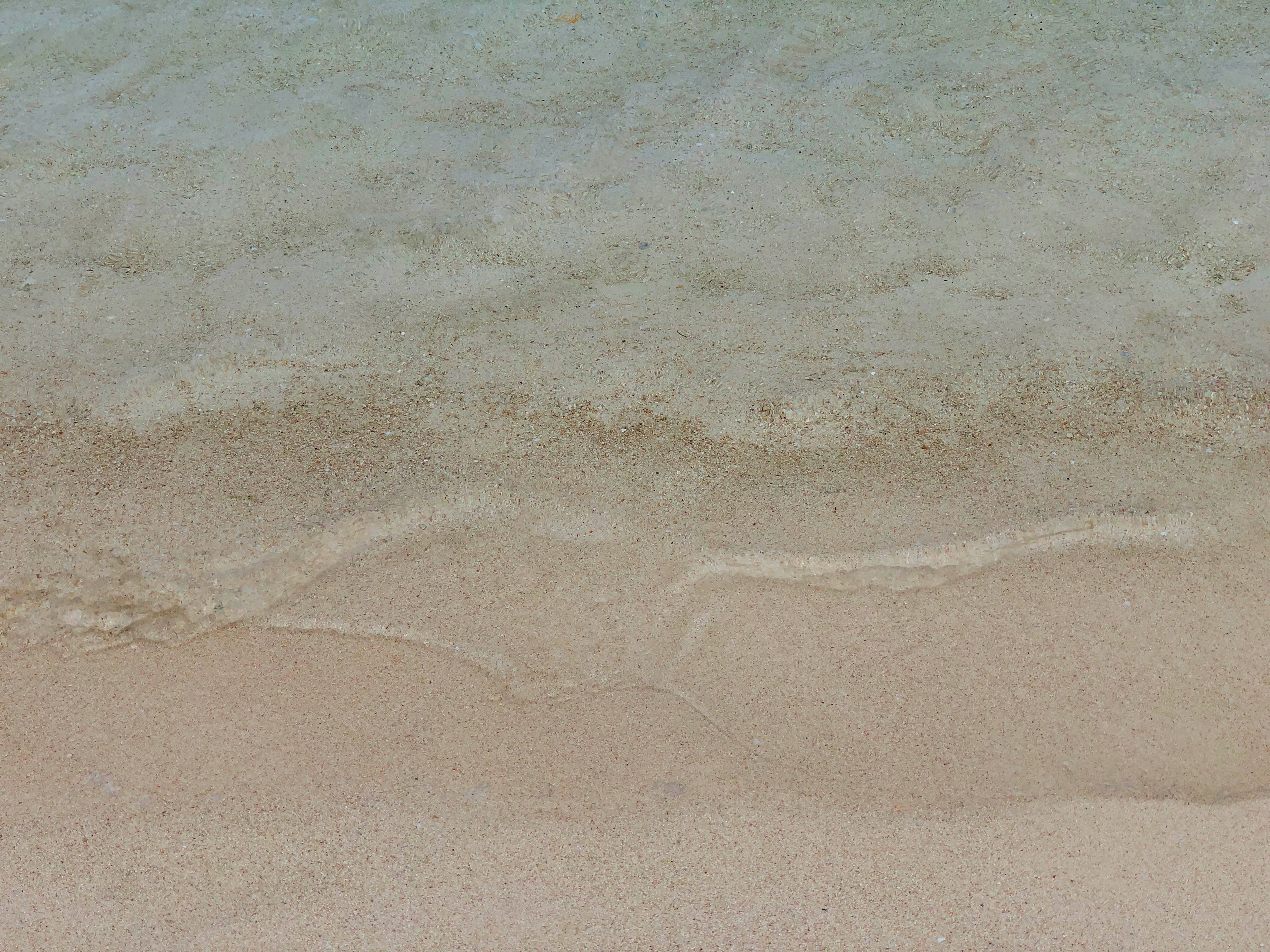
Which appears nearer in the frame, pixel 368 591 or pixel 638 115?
pixel 368 591

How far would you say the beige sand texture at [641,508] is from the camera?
1.67 meters

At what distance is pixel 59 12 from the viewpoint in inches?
127

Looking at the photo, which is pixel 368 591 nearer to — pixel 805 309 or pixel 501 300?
pixel 501 300

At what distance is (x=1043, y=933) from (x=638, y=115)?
2.15m

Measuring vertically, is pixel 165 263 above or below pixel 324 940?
above

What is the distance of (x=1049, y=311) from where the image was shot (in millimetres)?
2354

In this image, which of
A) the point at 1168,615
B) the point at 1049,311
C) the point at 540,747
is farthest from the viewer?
the point at 1049,311

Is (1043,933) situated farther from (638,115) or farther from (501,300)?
(638,115)

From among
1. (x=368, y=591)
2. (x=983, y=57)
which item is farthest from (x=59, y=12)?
(x=983, y=57)

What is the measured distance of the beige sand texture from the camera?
65.8 inches

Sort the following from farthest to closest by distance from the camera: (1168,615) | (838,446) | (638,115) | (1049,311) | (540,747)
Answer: (638,115) → (1049,311) → (838,446) → (1168,615) → (540,747)

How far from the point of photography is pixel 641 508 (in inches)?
79.9

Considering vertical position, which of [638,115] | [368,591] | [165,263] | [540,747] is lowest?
[540,747]

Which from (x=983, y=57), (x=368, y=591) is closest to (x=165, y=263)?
(x=368, y=591)
